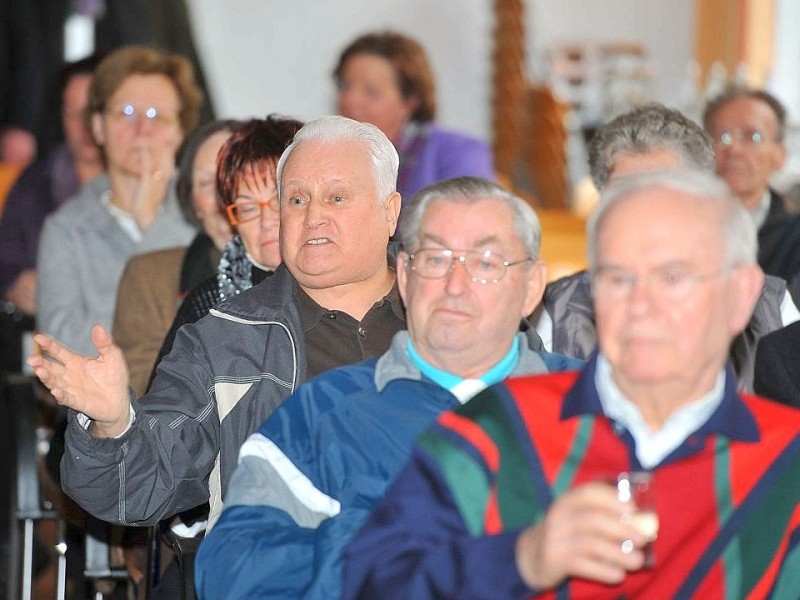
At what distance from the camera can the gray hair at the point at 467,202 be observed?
Result: 2.23 metres

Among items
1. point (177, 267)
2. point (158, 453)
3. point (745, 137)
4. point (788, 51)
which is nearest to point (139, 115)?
point (177, 267)

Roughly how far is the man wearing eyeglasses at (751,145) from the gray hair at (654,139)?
115 centimetres

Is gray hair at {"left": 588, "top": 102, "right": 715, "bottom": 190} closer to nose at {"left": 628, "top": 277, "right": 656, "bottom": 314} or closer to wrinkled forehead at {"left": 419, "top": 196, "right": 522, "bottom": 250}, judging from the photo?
wrinkled forehead at {"left": 419, "top": 196, "right": 522, "bottom": 250}

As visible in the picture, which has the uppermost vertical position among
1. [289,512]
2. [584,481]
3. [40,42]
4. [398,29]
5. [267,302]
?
[398,29]

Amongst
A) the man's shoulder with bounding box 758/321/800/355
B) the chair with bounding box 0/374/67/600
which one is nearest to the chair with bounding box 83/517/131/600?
the chair with bounding box 0/374/67/600

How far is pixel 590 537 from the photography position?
159cm

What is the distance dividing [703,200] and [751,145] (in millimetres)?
2861

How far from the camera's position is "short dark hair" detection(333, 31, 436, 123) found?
4.89 metres

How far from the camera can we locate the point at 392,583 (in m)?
1.79

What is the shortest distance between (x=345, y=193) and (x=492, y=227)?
0.63 meters

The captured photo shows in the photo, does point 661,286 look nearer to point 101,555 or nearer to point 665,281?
point 665,281

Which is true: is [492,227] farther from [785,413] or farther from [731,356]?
[731,356]

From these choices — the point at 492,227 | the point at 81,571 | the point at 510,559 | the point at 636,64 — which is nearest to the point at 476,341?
the point at 492,227

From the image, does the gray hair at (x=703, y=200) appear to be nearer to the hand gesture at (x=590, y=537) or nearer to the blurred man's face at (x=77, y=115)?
the hand gesture at (x=590, y=537)
